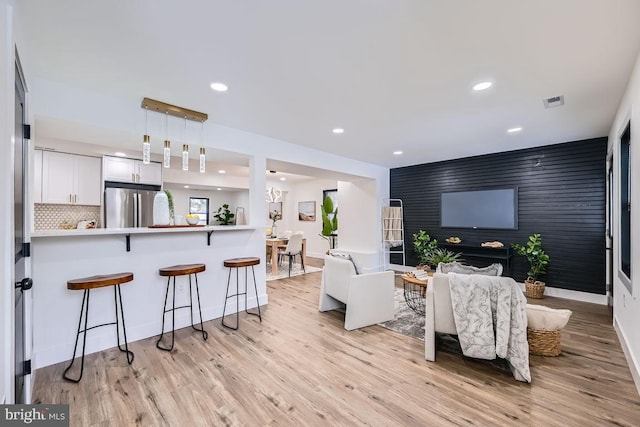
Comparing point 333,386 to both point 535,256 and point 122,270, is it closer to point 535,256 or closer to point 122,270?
point 122,270

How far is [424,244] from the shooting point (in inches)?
242

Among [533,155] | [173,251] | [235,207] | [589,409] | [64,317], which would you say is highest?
[533,155]

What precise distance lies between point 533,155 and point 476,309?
400 centimetres

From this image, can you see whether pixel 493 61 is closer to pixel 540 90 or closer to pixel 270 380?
pixel 540 90

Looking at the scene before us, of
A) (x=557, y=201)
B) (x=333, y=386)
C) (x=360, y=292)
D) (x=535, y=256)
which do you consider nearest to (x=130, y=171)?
(x=360, y=292)

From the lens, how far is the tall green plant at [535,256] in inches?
185

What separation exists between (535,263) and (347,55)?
4883mm

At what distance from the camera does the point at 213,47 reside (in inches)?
79.7

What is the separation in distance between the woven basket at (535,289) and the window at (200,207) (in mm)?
8615

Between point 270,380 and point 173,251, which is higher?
point 173,251

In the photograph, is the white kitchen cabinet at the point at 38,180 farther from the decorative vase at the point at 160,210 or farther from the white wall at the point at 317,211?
the white wall at the point at 317,211

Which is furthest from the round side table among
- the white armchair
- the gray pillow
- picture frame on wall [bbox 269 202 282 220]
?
picture frame on wall [bbox 269 202 282 220]

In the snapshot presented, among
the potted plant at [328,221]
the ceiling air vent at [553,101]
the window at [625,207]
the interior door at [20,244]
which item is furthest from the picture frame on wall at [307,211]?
the interior door at [20,244]

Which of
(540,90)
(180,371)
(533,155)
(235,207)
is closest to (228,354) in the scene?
(180,371)
